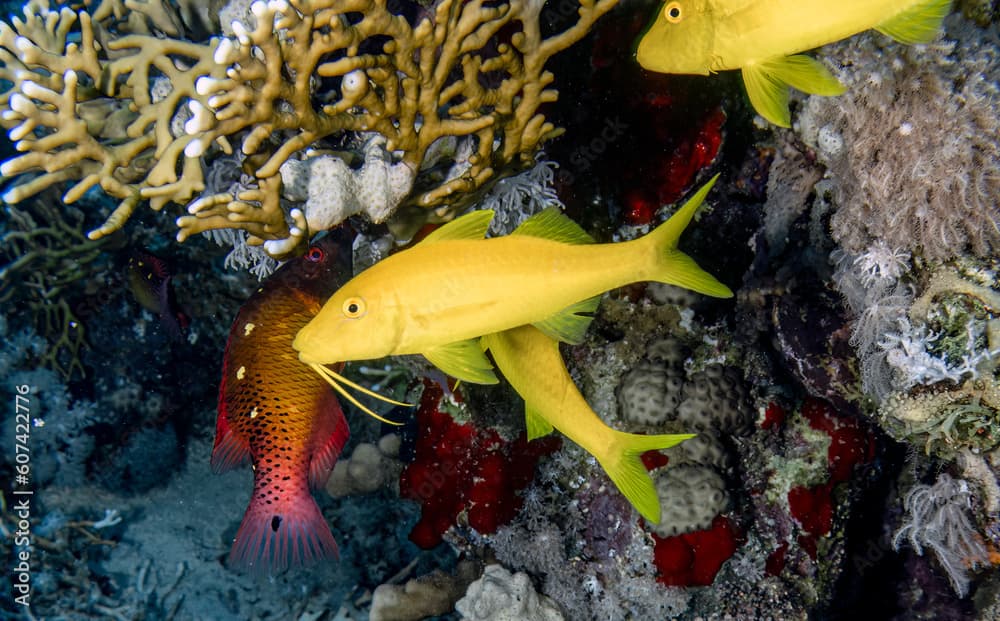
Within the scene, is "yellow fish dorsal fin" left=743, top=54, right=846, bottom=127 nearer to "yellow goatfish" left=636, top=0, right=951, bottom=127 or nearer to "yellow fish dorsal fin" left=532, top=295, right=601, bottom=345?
"yellow goatfish" left=636, top=0, right=951, bottom=127

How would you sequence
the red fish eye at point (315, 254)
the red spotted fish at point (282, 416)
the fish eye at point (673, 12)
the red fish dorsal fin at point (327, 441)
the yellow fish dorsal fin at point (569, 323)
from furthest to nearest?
1. the red fish dorsal fin at point (327, 441)
2. the red fish eye at point (315, 254)
3. the red spotted fish at point (282, 416)
4. the yellow fish dorsal fin at point (569, 323)
5. the fish eye at point (673, 12)

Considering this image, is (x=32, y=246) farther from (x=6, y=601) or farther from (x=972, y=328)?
(x=972, y=328)

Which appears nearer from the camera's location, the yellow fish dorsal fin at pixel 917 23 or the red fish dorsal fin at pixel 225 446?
the yellow fish dorsal fin at pixel 917 23

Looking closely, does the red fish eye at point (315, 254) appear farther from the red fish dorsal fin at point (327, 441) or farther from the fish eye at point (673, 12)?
the fish eye at point (673, 12)

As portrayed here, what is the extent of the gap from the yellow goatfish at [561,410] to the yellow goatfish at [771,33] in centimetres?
152

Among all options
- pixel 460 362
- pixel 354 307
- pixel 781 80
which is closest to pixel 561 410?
pixel 460 362

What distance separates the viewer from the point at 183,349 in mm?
5934

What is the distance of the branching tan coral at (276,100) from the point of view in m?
2.65

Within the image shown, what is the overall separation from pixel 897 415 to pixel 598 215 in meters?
2.06

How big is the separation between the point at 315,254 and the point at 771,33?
2467mm

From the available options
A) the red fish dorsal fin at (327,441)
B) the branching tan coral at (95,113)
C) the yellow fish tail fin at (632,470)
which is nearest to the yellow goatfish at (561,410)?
the yellow fish tail fin at (632,470)

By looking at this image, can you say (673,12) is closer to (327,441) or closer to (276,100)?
(276,100)

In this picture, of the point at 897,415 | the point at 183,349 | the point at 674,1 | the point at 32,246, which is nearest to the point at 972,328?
the point at 897,415

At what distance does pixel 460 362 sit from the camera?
7.80ft
